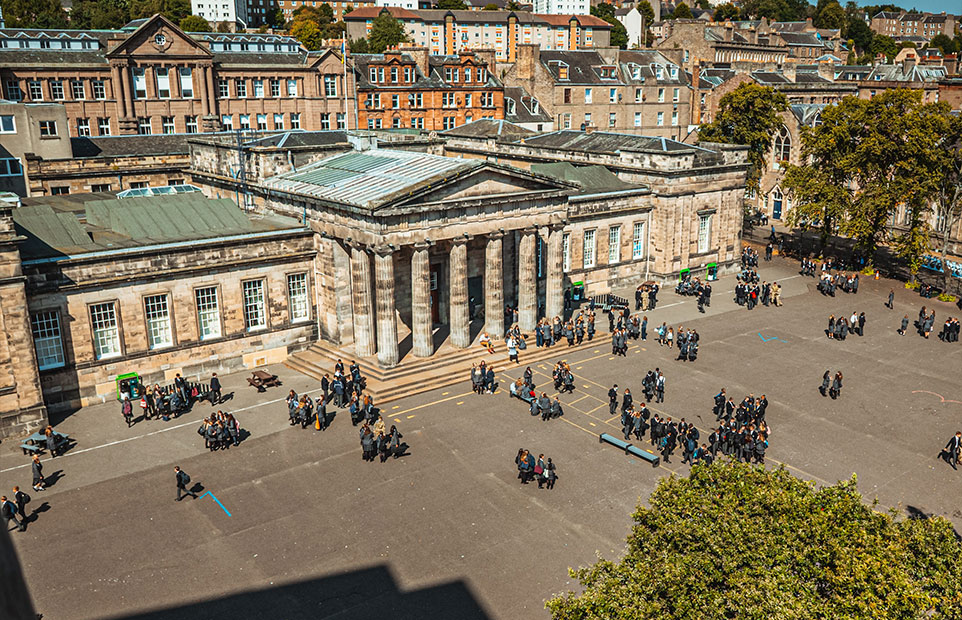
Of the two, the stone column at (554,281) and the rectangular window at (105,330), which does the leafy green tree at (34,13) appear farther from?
the stone column at (554,281)

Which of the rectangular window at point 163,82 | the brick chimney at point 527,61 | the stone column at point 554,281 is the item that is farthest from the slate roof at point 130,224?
the brick chimney at point 527,61

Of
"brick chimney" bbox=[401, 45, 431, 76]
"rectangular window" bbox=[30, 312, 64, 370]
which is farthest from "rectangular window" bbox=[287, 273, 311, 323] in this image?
"brick chimney" bbox=[401, 45, 431, 76]

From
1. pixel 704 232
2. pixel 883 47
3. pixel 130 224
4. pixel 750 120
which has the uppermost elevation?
pixel 883 47

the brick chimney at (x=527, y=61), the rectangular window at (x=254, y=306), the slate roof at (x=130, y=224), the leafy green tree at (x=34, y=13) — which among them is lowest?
the rectangular window at (x=254, y=306)

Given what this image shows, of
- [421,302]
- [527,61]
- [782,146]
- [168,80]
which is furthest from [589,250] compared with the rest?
[527,61]

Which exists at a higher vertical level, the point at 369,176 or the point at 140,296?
the point at 369,176

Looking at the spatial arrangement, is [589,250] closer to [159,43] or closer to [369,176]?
[369,176]
